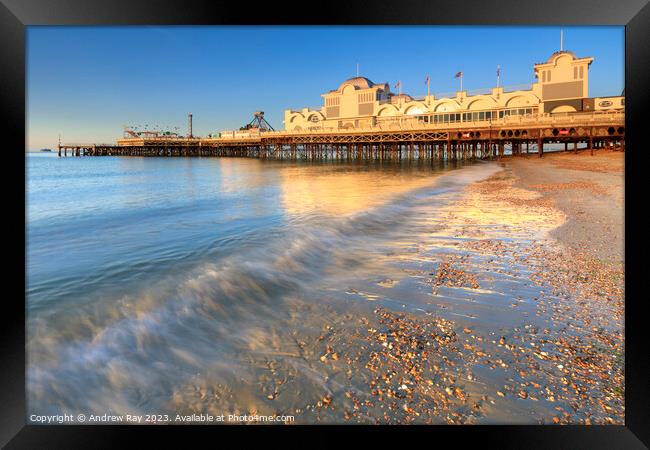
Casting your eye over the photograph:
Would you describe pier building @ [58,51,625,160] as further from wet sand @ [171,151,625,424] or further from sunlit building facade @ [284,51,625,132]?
wet sand @ [171,151,625,424]

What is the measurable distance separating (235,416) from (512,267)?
3.56 metres

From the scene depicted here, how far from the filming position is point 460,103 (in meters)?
42.8

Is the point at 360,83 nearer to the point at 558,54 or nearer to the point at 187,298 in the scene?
the point at 558,54

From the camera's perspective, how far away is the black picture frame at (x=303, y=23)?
2032 millimetres

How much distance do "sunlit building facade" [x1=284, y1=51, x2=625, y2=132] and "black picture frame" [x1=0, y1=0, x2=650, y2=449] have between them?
32.1 m

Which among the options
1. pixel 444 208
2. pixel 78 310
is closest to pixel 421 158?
pixel 444 208

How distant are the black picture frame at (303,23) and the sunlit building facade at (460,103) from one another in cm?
3212

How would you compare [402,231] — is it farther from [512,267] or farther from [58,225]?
[58,225]

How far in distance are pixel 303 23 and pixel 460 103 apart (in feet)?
147

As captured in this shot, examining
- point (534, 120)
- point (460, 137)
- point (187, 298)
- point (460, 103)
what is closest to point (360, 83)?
point (460, 103)

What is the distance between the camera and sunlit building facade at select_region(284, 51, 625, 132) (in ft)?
118

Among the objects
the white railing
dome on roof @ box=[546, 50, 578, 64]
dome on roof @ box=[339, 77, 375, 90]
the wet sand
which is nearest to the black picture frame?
the wet sand

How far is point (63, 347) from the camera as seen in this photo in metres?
3.16

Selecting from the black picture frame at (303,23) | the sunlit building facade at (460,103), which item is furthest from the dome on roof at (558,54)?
the black picture frame at (303,23)
